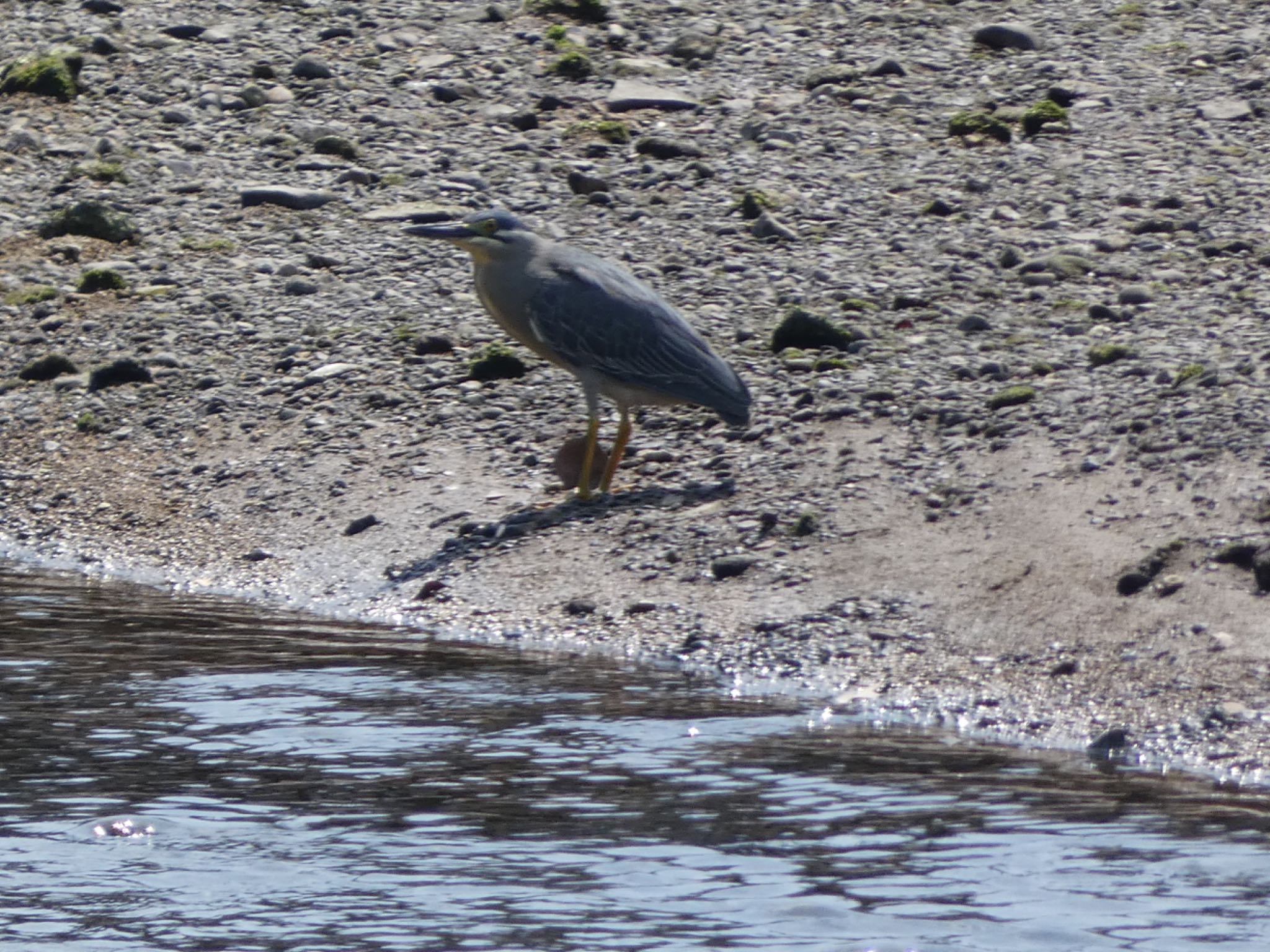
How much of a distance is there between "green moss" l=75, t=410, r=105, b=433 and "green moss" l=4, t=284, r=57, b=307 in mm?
1322

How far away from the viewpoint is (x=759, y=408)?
9812mm

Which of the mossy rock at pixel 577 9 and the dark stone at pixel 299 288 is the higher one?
the mossy rock at pixel 577 9

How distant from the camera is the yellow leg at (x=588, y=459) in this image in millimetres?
9172

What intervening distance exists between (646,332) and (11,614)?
109 inches

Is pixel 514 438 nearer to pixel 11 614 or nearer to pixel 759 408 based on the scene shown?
pixel 759 408

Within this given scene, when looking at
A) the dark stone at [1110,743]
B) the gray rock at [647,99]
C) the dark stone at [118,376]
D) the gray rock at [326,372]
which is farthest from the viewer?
the gray rock at [647,99]

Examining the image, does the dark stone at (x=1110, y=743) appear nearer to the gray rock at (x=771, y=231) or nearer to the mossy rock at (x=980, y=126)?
the gray rock at (x=771, y=231)

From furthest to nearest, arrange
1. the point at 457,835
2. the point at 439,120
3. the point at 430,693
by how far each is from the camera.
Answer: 1. the point at 439,120
2. the point at 430,693
3. the point at 457,835

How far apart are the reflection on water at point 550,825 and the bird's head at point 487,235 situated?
8.17 feet

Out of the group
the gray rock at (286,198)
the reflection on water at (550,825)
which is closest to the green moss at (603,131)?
the gray rock at (286,198)

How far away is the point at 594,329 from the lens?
Answer: 366 inches

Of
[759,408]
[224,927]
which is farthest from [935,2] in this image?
[224,927]

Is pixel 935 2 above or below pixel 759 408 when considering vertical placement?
above

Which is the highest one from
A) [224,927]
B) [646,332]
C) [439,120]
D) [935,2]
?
[935,2]
